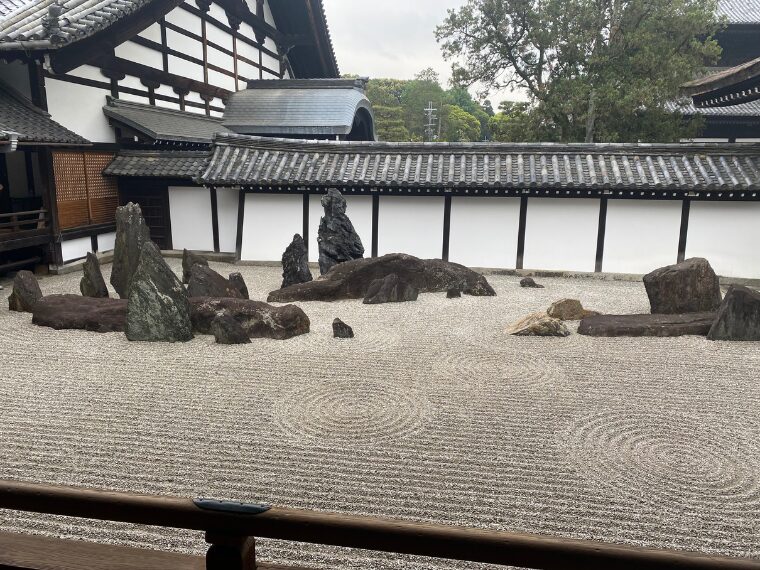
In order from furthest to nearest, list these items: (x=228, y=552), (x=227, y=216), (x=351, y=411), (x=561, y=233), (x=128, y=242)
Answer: (x=227, y=216)
(x=561, y=233)
(x=128, y=242)
(x=351, y=411)
(x=228, y=552)

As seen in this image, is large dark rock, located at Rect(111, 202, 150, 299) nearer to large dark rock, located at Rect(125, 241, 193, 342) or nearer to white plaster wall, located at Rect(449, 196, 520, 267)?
large dark rock, located at Rect(125, 241, 193, 342)

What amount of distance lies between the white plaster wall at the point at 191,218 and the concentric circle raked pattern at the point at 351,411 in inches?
411

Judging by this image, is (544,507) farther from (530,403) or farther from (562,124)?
(562,124)

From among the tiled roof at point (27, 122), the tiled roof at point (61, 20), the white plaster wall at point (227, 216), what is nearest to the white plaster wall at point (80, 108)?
the tiled roof at point (27, 122)

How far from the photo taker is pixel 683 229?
1250cm

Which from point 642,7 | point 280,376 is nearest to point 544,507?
point 280,376

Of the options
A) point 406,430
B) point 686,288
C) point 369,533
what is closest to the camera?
point 369,533

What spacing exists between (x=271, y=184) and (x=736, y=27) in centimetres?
1861

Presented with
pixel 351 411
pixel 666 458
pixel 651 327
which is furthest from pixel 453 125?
pixel 666 458

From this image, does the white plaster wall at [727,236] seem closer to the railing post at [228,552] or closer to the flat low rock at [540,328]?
the flat low rock at [540,328]

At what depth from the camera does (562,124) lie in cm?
1731

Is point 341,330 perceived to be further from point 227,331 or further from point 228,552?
point 228,552

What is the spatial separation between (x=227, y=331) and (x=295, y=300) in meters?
2.91

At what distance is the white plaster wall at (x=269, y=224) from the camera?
46.4 ft
